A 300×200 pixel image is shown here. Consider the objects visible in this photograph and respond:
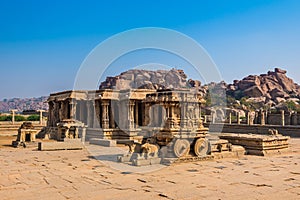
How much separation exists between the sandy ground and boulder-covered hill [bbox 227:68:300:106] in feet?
300

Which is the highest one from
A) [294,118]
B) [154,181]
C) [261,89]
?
[261,89]

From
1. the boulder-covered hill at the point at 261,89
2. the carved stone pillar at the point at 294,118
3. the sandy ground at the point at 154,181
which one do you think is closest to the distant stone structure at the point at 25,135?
the sandy ground at the point at 154,181

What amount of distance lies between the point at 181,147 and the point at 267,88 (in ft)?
354

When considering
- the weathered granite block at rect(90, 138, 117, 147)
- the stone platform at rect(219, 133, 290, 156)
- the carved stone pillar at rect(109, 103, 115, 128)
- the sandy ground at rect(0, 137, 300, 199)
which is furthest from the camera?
the carved stone pillar at rect(109, 103, 115, 128)

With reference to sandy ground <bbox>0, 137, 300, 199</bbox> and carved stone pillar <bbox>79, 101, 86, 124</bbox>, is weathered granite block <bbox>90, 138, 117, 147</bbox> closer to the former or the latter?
carved stone pillar <bbox>79, 101, 86, 124</bbox>

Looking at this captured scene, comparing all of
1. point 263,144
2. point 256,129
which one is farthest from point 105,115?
point 256,129

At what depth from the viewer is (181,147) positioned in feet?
40.3

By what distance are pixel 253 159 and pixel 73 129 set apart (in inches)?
535

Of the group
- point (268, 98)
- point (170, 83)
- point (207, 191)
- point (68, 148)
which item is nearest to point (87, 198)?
point (207, 191)

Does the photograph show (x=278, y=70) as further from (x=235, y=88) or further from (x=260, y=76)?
(x=235, y=88)

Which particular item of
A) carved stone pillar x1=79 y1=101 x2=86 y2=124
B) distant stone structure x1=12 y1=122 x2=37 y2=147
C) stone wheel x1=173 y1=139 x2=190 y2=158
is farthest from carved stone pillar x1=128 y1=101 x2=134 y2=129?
stone wheel x1=173 y1=139 x2=190 y2=158

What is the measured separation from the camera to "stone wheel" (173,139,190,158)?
12062mm

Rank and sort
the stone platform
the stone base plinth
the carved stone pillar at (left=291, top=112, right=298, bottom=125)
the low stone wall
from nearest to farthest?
the stone platform
the stone base plinth
the low stone wall
the carved stone pillar at (left=291, top=112, right=298, bottom=125)

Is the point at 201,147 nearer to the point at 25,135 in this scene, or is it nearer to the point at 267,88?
the point at 25,135
